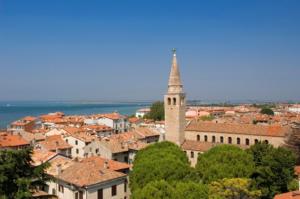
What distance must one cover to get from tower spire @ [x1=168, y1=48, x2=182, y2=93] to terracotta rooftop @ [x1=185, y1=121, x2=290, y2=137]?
624 cm

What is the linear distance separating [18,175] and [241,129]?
114 ft

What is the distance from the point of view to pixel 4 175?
1435 cm

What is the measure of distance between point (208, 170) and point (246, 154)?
4960 millimetres

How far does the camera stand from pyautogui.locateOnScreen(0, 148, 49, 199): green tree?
14148 mm

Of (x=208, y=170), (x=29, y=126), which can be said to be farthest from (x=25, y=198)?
(x=29, y=126)

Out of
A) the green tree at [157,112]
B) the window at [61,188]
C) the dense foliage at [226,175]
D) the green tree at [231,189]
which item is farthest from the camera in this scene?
the green tree at [157,112]

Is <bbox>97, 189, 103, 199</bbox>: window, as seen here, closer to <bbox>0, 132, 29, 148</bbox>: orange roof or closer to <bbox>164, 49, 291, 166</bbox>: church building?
<bbox>164, 49, 291, 166</bbox>: church building

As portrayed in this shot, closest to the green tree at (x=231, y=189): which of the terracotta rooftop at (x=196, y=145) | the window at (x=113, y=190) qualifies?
the window at (x=113, y=190)

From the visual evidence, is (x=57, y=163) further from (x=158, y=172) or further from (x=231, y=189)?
(x=231, y=189)

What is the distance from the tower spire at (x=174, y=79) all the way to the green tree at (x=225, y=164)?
15.0 meters

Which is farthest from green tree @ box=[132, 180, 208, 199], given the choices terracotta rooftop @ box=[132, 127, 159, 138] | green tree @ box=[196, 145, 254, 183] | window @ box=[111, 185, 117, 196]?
terracotta rooftop @ box=[132, 127, 159, 138]

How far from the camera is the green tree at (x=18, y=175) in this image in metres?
14.1

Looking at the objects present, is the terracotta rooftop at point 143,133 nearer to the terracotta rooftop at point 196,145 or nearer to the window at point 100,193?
the terracotta rooftop at point 196,145

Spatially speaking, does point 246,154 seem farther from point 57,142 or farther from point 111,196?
point 57,142
